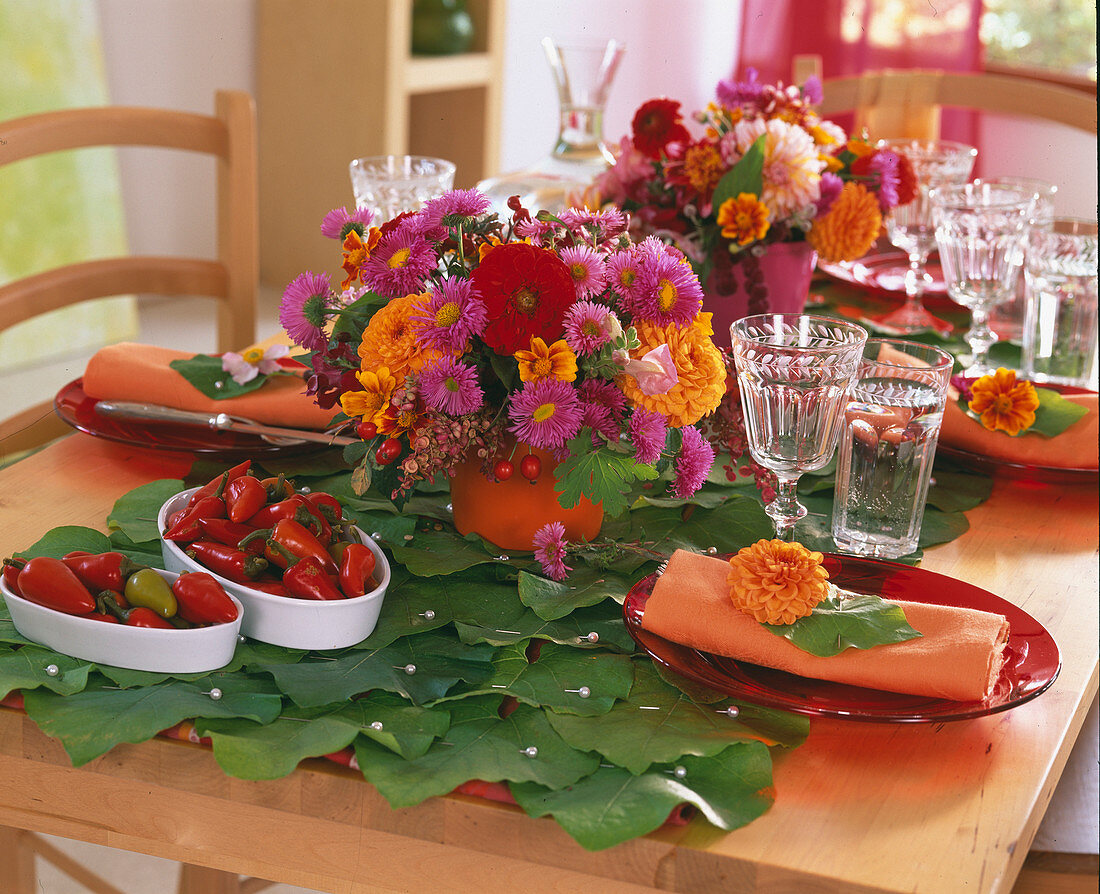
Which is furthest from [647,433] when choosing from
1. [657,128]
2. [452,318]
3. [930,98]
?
[930,98]

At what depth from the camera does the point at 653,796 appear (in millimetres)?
565

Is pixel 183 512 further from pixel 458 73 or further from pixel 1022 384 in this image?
pixel 458 73

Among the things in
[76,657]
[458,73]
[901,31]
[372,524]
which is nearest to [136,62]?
[458,73]

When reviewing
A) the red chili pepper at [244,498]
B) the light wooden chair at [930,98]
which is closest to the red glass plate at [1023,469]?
the red chili pepper at [244,498]

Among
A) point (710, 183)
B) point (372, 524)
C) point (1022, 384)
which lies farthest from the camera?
point (710, 183)

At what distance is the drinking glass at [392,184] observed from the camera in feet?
4.09

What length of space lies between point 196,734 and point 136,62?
200 centimetres

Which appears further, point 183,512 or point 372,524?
point 372,524

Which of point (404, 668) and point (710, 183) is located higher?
point (710, 183)

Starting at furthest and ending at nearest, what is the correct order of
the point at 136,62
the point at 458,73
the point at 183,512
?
the point at 458,73 < the point at 136,62 < the point at 183,512

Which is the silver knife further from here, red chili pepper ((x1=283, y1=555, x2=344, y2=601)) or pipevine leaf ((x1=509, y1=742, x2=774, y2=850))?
pipevine leaf ((x1=509, y1=742, x2=774, y2=850))

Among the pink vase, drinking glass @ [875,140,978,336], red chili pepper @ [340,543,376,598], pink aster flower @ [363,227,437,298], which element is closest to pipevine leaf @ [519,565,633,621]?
red chili pepper @ [340,543,376,598]

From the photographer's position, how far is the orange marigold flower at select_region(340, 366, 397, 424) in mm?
752

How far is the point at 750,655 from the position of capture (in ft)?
2.21
